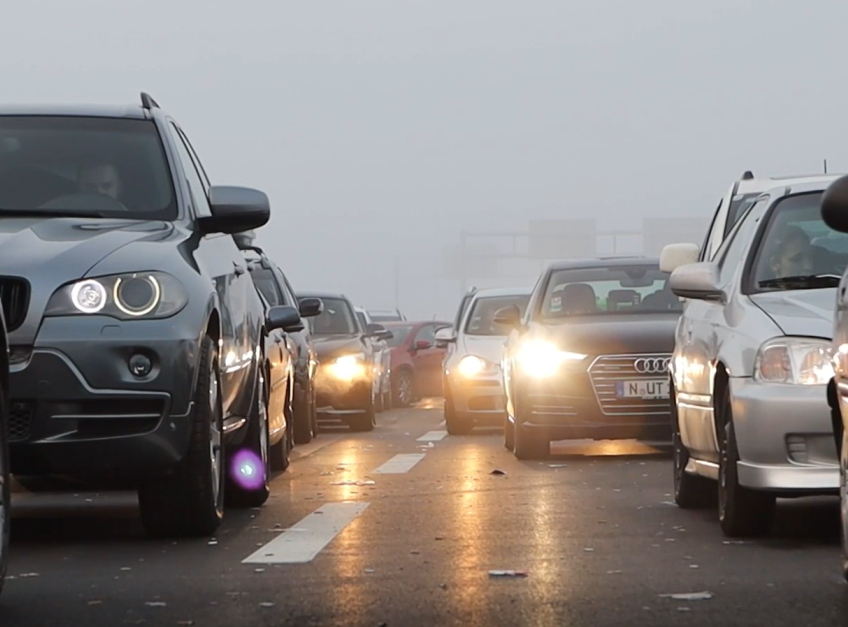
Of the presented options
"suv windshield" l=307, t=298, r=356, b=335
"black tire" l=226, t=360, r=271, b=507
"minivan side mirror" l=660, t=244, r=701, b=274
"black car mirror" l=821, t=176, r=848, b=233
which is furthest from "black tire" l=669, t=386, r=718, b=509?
"suv windshield" l=307, t=298, r=356, b=335

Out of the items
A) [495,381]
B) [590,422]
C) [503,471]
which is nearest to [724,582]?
[503,471]

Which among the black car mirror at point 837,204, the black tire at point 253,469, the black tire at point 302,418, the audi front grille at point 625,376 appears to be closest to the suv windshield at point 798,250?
the black tire at point 253,469

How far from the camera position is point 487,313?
73.3 ft

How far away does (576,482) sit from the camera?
12.4m

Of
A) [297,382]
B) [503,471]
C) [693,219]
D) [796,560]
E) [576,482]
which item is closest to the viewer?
[796,560]

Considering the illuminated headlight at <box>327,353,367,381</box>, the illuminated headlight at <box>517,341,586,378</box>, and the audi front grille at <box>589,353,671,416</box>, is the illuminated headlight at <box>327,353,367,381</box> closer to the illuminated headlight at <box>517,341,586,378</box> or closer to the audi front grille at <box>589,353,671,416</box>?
the illuminated headlight at <box>517,341,586,378</box>

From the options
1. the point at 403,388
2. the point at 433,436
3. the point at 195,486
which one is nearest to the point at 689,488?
the point at 195,486

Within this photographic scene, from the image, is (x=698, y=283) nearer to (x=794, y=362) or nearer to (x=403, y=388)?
(x=794, y=362)

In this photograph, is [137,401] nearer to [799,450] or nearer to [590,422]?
[799,450]

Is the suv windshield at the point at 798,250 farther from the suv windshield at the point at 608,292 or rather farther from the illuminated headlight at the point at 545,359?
the suv windshield at the point at 608,292

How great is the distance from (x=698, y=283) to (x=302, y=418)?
1006 cm

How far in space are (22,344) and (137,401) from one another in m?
0.51

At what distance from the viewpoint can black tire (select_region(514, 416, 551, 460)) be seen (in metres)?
15.3

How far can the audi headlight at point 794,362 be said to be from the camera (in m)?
8.08
